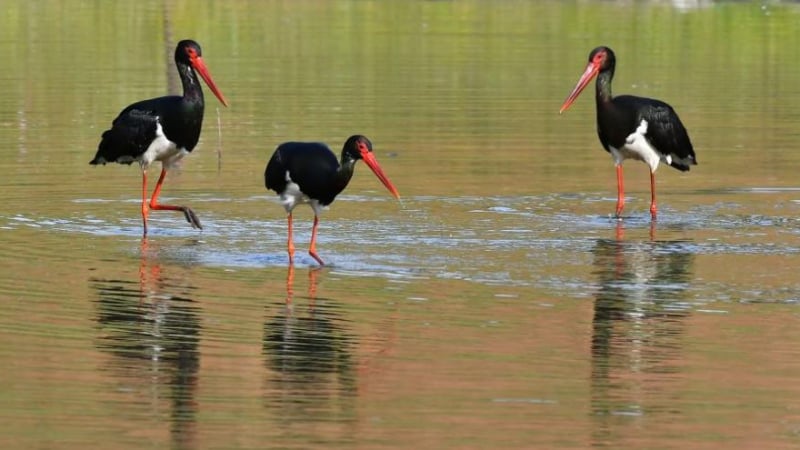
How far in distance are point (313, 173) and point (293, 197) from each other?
402 mm

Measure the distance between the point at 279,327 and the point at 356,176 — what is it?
25.7 feet

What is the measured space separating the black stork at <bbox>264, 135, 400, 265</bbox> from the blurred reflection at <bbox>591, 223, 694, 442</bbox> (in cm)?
183

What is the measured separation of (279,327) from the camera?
12.2m

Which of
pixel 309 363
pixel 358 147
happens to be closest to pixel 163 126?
pixel 358 147

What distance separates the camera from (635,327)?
12.4m

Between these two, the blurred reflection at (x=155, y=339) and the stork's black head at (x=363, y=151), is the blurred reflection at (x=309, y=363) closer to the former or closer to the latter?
the blurred reflection at (x=155, y=339)

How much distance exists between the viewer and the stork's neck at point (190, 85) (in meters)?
16.8

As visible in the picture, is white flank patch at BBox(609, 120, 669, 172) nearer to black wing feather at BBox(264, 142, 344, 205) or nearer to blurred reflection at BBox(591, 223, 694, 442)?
blurred reflection at BBox(591, 223, 694, 442)

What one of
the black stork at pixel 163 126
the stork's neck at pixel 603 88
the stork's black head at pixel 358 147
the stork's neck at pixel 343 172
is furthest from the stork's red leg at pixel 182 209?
the stork's neck at pixel 603 88

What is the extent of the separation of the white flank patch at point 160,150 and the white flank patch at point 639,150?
4001mm

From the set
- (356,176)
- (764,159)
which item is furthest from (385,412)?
(764,159)

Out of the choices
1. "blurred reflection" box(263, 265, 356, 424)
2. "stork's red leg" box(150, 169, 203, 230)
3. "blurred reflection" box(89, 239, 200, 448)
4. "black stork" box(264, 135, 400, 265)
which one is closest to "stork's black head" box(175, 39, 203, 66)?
"stork's red leg" box(150, 169, 203, 230)

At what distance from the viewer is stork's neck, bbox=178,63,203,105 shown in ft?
55.3

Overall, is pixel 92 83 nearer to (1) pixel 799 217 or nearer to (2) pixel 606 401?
(1) pixel 799 217
